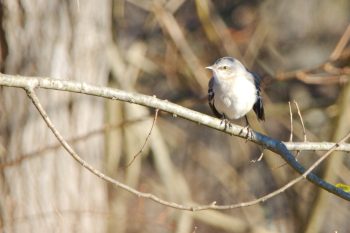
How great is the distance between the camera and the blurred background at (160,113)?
18.1ft

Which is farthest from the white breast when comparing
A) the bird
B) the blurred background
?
the blurred background

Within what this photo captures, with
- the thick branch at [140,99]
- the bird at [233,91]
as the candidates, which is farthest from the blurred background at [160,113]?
the bird at [233,91]

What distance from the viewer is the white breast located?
18.6 ft

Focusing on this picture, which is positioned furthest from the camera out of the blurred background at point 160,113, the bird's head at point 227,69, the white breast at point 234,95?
the bird's head at point 227,69

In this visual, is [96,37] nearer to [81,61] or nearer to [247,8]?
[81,61]

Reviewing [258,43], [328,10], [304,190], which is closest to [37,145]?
[304,190]

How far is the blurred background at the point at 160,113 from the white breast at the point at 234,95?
0.74m

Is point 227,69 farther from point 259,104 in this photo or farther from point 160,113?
point 160,113

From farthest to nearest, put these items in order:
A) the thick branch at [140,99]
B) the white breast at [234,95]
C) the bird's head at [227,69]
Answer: the bird's head at [227,69]
the white breast at [234,95]
the thick branch at [140,99]

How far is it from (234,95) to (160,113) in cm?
158

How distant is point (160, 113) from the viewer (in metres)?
7.09

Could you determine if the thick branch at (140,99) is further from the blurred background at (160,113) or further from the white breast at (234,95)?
the white breast at (234,95)

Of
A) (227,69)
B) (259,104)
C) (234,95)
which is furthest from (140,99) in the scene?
(259,104)

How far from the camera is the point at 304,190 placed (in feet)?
28.1
